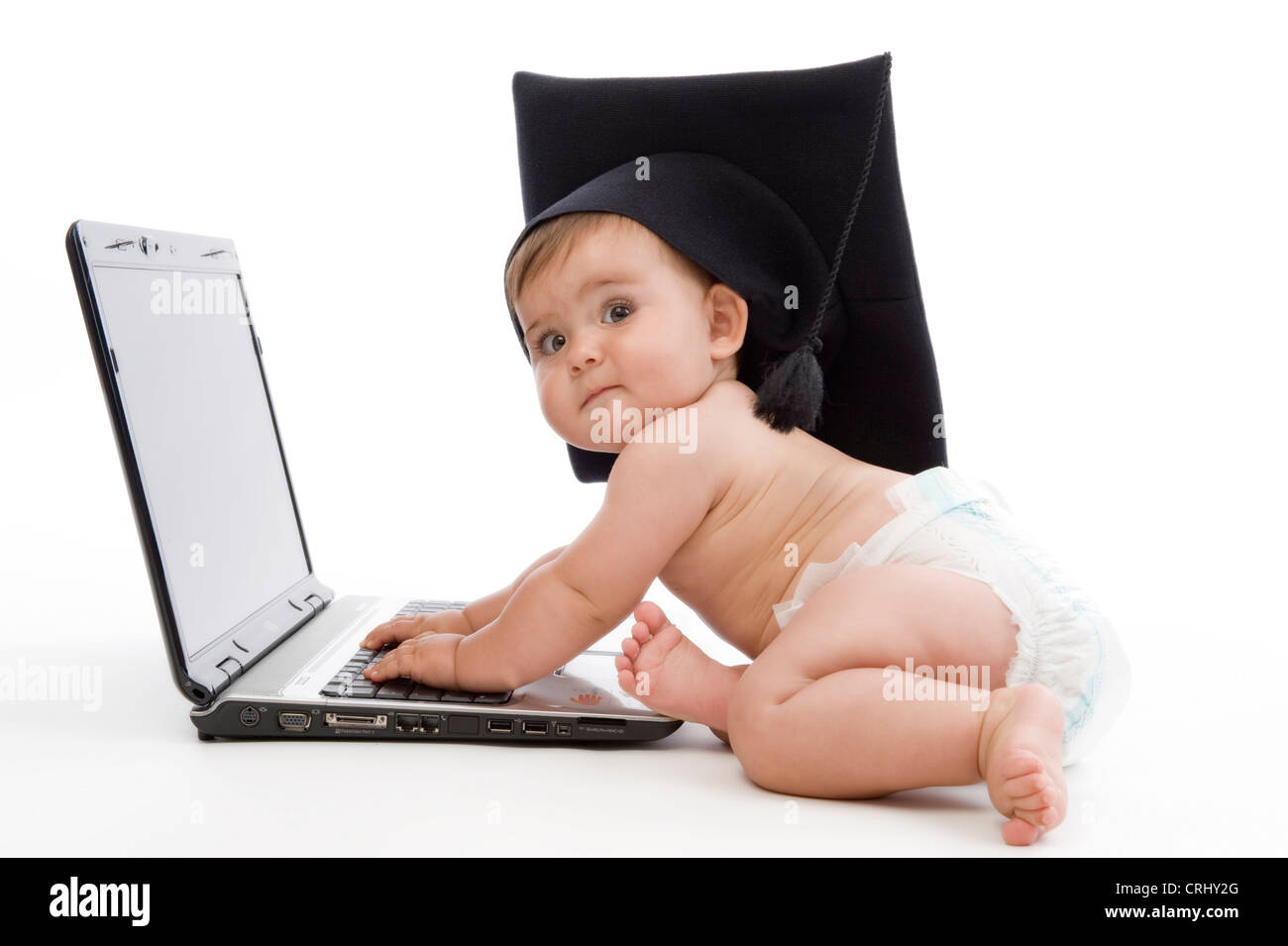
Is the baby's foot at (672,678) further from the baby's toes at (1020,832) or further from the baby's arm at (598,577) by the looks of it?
the baby's toes at (1020,832)

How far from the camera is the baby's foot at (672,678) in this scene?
1508 millimetres

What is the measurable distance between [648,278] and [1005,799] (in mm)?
804

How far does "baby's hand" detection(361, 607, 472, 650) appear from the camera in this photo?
1812mm

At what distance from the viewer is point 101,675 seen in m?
A: 1.87

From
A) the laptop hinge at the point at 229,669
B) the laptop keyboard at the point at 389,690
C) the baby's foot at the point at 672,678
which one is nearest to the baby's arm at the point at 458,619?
the laptop keyboard at the point at 389,690

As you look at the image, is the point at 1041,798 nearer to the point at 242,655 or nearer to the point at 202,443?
the point at 242,655

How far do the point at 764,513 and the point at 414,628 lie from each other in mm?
581

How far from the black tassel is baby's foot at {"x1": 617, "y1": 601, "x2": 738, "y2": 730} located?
324mm

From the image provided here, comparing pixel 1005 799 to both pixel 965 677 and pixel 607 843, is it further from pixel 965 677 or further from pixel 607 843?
pixel 607 843

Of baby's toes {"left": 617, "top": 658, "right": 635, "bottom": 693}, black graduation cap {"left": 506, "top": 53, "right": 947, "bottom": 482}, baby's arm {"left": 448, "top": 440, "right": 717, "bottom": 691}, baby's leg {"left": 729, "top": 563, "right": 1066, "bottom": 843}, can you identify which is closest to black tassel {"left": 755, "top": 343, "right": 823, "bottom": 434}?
black graduation cap {"left": 506, "top": 53, "right": 947, "bottom": 482}

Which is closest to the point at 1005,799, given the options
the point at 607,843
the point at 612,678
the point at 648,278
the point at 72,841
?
the point at 607,843

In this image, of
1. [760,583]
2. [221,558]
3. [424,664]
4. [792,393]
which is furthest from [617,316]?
[221,558]

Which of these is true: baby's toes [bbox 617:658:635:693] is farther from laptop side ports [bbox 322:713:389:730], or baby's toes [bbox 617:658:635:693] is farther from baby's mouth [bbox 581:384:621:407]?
baby's mouth [bbox 581:384:621:407]

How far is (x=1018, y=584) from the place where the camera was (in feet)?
4.90
